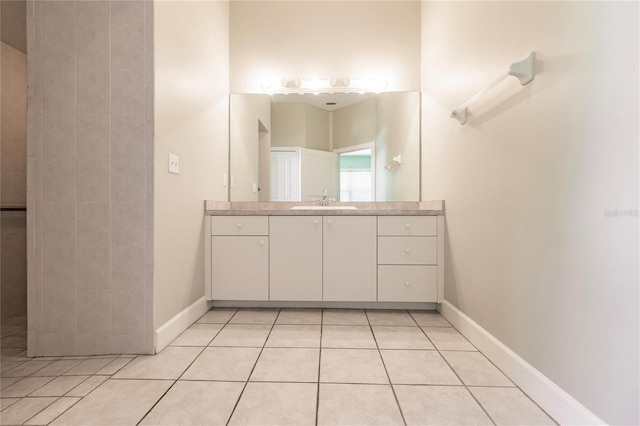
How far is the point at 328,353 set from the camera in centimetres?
154

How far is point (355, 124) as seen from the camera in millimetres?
2697

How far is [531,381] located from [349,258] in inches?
49.4

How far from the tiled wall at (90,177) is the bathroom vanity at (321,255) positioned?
0.73m

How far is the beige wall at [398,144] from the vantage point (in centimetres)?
257

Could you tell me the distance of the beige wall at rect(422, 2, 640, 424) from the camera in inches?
32.4

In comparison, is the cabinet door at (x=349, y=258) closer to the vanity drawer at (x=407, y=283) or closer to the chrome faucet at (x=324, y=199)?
the vanity drawer at (x=407, y=283)

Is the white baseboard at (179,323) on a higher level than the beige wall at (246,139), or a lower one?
lower

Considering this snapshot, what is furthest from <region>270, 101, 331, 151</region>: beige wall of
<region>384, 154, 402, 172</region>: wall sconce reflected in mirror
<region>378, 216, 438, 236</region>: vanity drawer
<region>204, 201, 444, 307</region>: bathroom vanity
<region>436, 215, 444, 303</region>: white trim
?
<region>436, 215, 444, 303</region>: white trim

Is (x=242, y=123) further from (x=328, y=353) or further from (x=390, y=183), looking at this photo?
(x=328, y=353)

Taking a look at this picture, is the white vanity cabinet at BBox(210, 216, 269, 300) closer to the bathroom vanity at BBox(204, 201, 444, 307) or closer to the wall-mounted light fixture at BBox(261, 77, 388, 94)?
the bathroom vanity at BBox(204, 201, 444, 307)

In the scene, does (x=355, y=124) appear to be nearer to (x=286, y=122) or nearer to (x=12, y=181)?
(x=286, y=122)

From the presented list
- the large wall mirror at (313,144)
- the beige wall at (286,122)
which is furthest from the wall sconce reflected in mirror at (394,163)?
the beige wall at (286,122)

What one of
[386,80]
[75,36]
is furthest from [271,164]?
[75,36]

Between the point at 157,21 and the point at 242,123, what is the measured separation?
1172mm
